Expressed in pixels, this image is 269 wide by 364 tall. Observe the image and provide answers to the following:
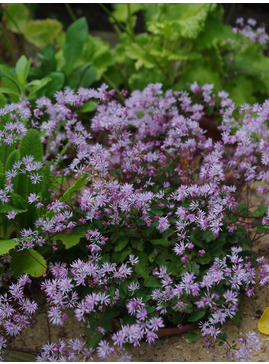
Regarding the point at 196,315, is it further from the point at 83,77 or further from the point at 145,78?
the point at 83,77

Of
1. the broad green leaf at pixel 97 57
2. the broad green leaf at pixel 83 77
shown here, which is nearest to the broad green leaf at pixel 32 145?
the broad green leaf at pixel 83 77

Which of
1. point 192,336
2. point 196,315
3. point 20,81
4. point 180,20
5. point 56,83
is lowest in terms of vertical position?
point 192,336

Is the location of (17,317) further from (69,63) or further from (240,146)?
(69,63)

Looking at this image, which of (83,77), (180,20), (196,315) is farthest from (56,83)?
(196,315)

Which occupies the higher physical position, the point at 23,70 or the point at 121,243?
the point at 23,70

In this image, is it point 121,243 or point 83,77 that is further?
point 83,77

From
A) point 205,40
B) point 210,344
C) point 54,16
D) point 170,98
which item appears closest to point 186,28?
point 205,40

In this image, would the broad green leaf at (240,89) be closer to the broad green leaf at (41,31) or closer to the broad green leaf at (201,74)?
the broad green leaf at (201,74)
